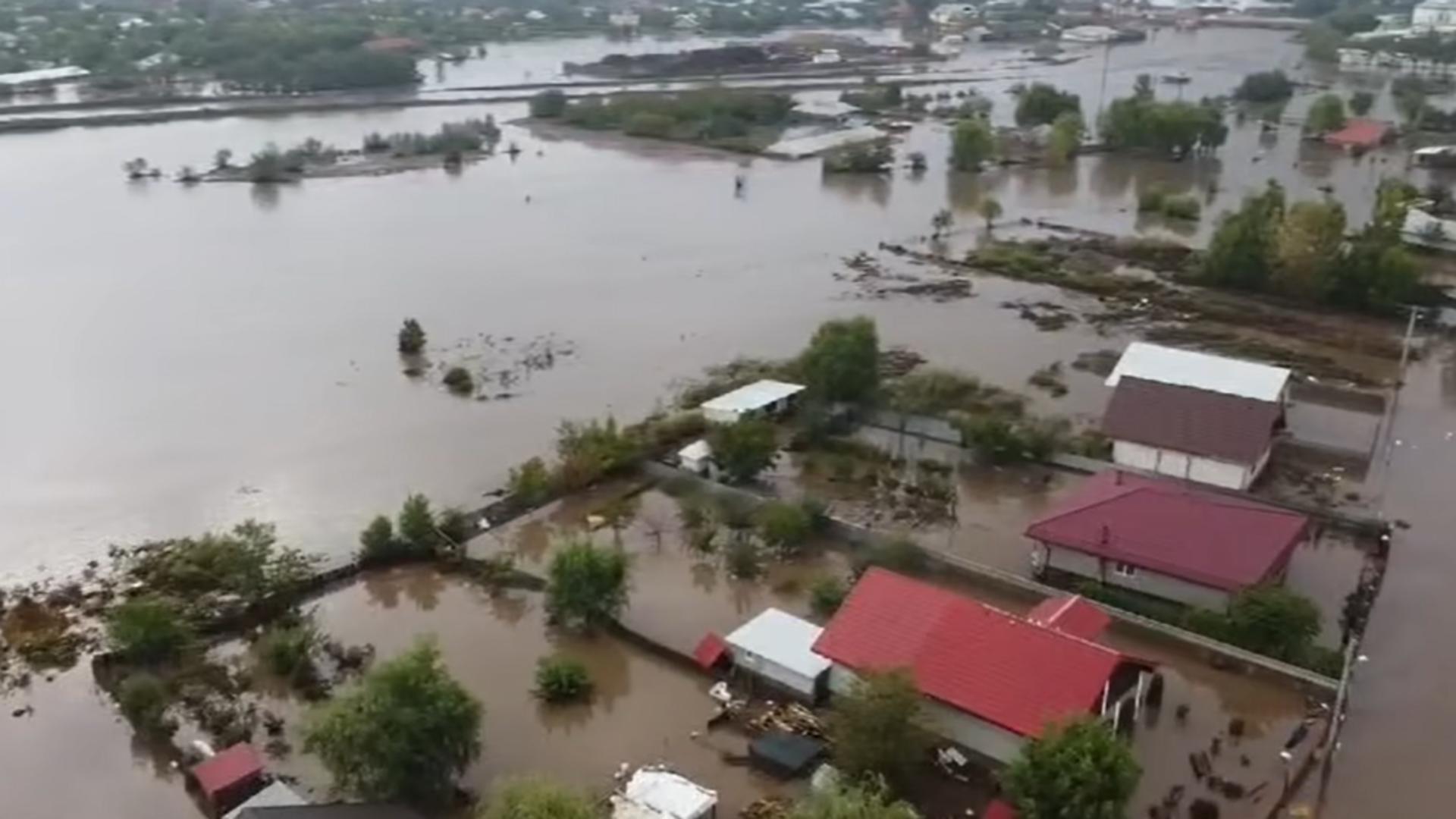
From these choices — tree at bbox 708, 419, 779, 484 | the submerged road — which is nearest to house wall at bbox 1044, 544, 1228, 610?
the submerged road

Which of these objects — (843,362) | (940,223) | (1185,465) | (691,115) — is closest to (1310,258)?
(940,223)

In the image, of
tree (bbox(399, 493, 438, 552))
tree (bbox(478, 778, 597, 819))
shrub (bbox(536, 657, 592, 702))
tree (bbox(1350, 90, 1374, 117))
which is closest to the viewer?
tree (bbox(478, 778, 597, 819))

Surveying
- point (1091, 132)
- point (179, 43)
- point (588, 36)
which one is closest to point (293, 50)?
point (179, 43)

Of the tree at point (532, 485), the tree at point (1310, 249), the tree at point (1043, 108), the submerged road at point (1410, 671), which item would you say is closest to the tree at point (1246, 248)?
the tree at point (1310, 249)

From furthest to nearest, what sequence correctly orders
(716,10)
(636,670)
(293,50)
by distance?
(716,10), (293,50), (636,670)

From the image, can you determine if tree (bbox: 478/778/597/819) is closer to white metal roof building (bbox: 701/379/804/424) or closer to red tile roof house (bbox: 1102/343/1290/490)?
white metal roof building (bbox: 701/379/804/424)

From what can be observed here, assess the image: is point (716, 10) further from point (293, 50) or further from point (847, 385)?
point (847, 385)
